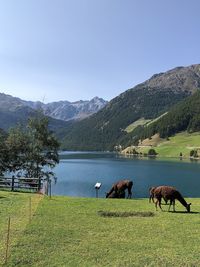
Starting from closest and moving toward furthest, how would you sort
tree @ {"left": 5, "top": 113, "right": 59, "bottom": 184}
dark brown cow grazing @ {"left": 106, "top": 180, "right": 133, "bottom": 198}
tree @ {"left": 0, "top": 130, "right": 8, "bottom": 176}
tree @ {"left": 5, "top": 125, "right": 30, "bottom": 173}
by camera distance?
dark brown cow grazing @ {"left": 106, "top": 180, "right": 133, "bottom": 198} < tree @ {"left": 0, "top": 130, "right": 8, "bottom": 176} < tree @ {"left": 5, "top": 125, "right": 30, "bottom": 173} < tree @ {"left": 5, "top": 113, "right": 59, "bottom": 184}

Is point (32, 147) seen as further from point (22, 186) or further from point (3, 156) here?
point (22, 186)

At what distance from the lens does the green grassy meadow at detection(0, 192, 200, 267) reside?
18375 mm

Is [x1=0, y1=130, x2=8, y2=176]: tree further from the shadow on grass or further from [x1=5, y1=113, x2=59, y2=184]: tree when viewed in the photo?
the shadow on grass

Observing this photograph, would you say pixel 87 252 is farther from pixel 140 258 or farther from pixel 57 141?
pixel 57 141

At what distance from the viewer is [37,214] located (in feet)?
92.8

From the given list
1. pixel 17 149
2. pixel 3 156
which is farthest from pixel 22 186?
pixel 17 149

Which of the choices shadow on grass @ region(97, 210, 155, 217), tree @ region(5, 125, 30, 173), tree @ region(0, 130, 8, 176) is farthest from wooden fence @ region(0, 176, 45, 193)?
shadow on grass @ region(97, 210, 155, 217)

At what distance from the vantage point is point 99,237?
2223 cm

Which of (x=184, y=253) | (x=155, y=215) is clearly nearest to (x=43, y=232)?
(x=184, y=253)

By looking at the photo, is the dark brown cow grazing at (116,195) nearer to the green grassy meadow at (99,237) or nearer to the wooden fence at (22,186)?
the wooden fence at (22,186)

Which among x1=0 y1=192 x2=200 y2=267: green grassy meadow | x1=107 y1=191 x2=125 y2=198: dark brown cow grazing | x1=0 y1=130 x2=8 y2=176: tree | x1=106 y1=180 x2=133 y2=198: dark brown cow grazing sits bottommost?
x1=107 y1=191 x2=125 y2=198: dark brown cow grazing

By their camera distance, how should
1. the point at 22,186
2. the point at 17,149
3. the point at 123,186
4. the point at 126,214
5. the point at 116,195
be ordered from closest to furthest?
1. the point at 126,214
2. the point at 123,186
3. the point at 116,195
4. the point at 22,186
5. the point at 17,149

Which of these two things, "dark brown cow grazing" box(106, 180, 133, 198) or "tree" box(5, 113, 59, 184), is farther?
"tree" box(5, 113, 59, 184)

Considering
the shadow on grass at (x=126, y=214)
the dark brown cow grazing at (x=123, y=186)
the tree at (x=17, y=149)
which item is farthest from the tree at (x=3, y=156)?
the shadow on grass at (x=126, y=214)
